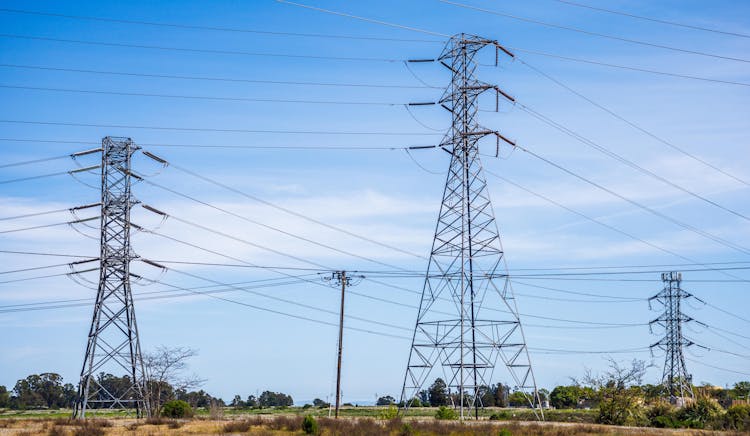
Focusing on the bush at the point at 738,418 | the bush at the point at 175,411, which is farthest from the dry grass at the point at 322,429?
the bush at the point at 175,411

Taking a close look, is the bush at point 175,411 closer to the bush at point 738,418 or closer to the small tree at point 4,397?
the bush at point 738,418

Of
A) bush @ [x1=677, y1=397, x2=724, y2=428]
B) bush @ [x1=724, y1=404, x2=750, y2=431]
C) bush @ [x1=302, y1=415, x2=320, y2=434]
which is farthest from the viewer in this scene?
bush @ [x1=677, y1=397, x2=724, y2=428]

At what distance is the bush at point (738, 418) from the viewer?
54.2m

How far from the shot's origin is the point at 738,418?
183ft

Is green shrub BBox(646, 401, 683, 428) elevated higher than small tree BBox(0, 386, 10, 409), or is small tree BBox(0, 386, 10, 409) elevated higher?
green shrub BBox(646, 401, 683, 428)

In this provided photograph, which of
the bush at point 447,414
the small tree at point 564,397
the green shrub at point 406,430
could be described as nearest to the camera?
the green shrub at point 406,430

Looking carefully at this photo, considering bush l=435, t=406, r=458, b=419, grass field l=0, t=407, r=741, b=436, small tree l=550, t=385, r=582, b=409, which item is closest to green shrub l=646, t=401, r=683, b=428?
grass field l=0, t=407, r=741, b=436

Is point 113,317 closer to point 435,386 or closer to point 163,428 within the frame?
point 163,428

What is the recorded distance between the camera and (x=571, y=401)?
377 feet

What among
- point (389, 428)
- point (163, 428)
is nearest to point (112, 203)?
point (163, 428)

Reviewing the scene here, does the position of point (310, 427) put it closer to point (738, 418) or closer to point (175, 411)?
point (175, 411)

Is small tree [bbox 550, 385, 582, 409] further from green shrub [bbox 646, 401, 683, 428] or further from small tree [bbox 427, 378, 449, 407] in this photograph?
green shrub [bbox 646, 401, 683, 428]

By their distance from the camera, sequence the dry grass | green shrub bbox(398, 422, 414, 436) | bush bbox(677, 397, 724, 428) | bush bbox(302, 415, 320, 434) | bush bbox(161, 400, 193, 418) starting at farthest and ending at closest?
bush bbox(161, 400, 193, 418) → bush bbox(677, 397, 724, 428) → bush bbox(302, 415, 320, 434) → green shrub bbox(398, 422, 414, 436) → the dry grass

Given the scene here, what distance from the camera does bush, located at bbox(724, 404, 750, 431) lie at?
54.2 meters
